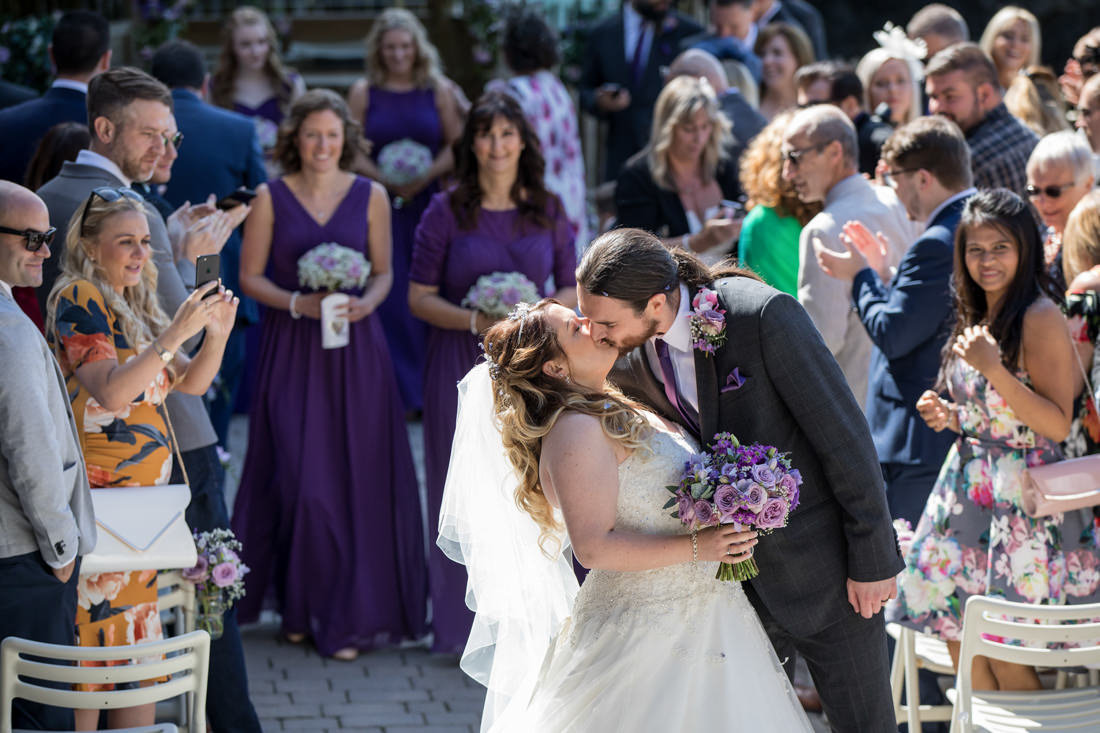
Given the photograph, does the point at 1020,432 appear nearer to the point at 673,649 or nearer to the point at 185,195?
the point at 673,649

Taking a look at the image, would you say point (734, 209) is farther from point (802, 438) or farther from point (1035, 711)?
point (1035, 711)

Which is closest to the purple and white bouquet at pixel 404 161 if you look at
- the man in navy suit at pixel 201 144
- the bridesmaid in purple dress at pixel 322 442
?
the man in navy suit at pixel 201 144

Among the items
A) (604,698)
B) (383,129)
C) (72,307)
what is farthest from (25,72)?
(604,698)

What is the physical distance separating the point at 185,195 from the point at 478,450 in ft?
10.8

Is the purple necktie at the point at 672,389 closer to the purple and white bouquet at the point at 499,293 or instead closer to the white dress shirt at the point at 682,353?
the white dress shirt at the point at 682,353

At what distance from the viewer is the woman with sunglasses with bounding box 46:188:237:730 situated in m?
3.79

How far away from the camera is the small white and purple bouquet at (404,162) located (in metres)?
7.84

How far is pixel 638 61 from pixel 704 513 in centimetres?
634

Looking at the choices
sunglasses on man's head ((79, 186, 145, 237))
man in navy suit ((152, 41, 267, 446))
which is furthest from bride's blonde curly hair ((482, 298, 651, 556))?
man in navy suit ((152, 41, 267, 446))

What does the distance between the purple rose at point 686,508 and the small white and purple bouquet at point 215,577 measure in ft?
5.60

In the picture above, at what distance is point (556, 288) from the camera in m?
5.86

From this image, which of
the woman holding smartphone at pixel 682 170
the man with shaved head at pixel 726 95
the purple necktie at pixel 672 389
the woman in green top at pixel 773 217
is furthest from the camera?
the man with shaved head at pixel 726 95

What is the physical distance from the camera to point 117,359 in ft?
12.8

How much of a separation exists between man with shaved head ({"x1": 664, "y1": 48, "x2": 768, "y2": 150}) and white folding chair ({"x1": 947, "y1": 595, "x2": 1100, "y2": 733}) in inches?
134
